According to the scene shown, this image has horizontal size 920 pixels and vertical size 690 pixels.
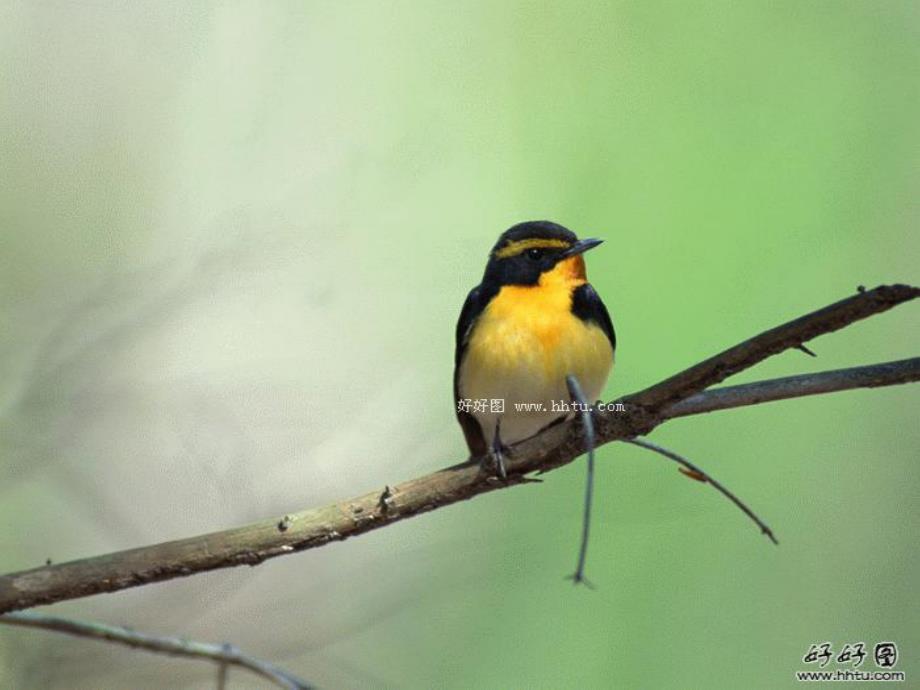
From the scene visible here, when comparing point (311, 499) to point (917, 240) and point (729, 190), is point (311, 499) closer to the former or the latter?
point (729, 190)

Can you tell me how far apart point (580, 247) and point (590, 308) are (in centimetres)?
14

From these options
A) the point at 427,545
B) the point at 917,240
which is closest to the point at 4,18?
the point at 427,545

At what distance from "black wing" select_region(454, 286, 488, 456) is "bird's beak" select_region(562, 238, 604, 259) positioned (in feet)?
0.81

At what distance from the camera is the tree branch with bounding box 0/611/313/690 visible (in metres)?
2.19

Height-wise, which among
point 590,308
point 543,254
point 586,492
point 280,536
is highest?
point 543,254

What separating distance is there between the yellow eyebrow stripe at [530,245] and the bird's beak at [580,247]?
0.02 metres

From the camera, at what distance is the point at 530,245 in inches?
97.2

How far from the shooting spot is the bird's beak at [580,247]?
2.39 meters

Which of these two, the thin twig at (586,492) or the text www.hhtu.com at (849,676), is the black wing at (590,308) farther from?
the text www.hhtu.com at (849,676)

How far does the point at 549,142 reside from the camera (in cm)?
356

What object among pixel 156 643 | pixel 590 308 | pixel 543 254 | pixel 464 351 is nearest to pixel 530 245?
pixel 543 254

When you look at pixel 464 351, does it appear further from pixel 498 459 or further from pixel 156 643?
pixel 156 643

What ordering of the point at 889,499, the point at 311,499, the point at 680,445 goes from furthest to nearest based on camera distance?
the point at 889,499 < the point at 311,499 < the point at 680,445

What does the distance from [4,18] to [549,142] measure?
2462 mm
